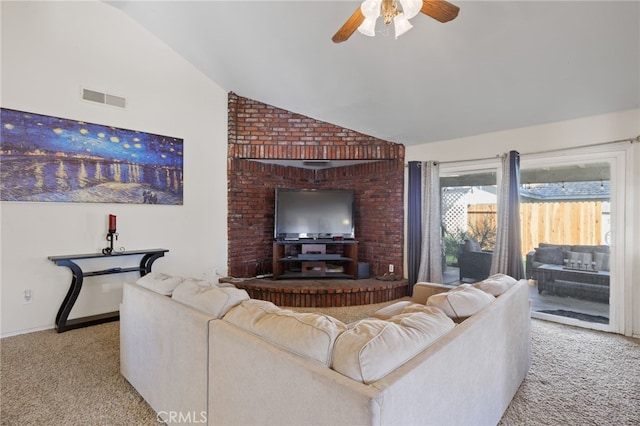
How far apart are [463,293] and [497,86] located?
7.67 feet

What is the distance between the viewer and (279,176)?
5.26 metres

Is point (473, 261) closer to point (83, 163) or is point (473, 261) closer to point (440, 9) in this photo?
point (440, 9)

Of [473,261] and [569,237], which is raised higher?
[569,237]

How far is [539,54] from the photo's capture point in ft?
8.38

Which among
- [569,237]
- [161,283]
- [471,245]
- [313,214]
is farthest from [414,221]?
[161,283]

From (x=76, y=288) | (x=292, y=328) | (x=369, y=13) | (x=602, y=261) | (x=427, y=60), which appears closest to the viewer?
(x=292, y=328)

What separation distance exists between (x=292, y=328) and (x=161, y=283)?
1.12 m

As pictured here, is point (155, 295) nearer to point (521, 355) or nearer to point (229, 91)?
point (521, 355)

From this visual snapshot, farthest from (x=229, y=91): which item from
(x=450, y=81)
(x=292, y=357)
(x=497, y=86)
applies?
(x=292, y=357)

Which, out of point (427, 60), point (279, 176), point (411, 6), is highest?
point (427, 60)

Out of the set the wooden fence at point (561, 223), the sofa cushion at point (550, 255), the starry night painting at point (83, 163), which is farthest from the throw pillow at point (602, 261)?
the starry night painting at point (83, 163)

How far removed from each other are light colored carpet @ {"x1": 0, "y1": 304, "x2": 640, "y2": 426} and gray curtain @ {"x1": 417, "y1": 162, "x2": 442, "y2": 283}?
1.48 meters

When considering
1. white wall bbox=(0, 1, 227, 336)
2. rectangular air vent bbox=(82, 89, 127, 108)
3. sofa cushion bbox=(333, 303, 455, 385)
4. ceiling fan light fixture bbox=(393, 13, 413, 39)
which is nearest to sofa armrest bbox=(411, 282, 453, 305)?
sofa cushion bbox=(333, 303, 455, 385)

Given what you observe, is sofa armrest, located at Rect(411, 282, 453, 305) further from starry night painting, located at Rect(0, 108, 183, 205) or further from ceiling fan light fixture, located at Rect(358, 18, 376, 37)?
starry night painting, located at Rect(0, 108, 183, 205)
